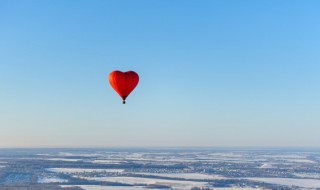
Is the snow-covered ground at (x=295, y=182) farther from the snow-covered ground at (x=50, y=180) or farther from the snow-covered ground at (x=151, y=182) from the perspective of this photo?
the snow-covered ground at (x=50, y=180)

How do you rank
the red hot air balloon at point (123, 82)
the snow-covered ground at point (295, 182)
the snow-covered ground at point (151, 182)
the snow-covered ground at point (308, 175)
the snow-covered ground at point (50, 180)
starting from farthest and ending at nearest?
the snow-covered ground at point (308, 175)
the snow-covered ground at point (50, 180)
the snow-covered ground at point (295, 182)
the snow-covered ground at point (151, 182)
the red hot air balloon at point (123, 82)

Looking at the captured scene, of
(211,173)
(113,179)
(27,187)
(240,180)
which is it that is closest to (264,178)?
(240,180)

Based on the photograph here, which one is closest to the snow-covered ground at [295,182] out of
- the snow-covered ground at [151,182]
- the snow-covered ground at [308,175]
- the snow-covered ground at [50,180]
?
the snow-covered ground at [308,175]

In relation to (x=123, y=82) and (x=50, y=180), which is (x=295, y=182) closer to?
(x=50, y=180)

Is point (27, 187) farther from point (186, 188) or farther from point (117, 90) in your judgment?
point (117, 90)

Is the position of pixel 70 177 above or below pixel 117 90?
below

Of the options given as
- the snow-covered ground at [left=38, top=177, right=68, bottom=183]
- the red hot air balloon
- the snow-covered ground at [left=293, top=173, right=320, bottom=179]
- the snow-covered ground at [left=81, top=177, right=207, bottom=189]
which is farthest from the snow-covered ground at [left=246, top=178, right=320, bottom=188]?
the red hot air balloon

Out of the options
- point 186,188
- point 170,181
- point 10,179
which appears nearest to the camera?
point 186,188

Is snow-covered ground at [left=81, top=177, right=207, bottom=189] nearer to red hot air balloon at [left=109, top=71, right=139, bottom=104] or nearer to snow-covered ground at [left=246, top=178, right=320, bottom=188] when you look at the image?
snow-covered ground at [left=246, top=178, right=320, bottom=188]

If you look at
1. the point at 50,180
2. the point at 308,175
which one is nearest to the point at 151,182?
the point at 50,180
